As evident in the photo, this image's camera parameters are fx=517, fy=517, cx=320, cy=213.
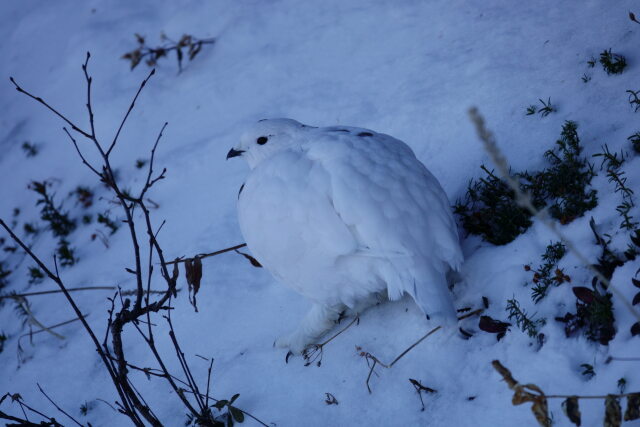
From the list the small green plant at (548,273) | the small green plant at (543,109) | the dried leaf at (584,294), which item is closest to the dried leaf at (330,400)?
the small green plant at (548,273)

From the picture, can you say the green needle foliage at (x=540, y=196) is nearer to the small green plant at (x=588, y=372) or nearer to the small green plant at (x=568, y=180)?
the small green plant at (x=568, y=180)

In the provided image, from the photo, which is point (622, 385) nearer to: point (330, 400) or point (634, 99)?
point (330, 400)

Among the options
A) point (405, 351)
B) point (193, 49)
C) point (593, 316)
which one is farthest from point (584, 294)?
point (193, 49)

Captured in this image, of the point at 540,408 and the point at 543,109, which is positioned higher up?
the point at 543,109

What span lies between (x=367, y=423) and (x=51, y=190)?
4528mm

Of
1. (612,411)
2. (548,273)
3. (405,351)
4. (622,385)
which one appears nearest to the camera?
(612,411)

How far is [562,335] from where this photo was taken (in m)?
2.07

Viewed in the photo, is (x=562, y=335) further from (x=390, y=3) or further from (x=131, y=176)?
(x=131, y=176)

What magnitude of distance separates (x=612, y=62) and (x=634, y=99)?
46cm

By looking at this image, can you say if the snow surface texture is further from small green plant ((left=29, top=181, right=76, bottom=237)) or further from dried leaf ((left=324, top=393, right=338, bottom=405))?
small green plant ((left=29, top=181, right=76, bottom=237))

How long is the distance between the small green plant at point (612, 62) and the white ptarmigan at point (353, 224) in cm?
Result: 137

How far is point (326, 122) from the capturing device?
4.27m

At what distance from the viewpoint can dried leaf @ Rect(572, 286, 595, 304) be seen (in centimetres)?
202

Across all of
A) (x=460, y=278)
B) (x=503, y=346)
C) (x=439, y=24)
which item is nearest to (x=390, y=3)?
(x=439, y=24)
